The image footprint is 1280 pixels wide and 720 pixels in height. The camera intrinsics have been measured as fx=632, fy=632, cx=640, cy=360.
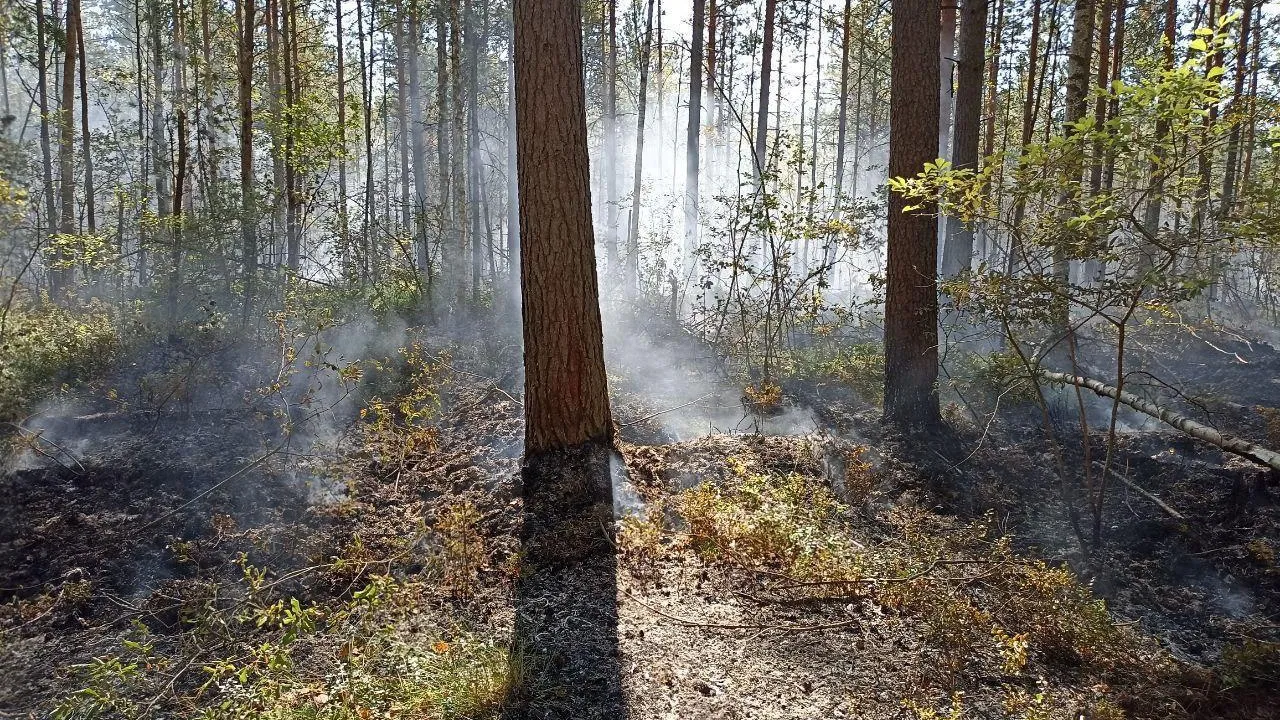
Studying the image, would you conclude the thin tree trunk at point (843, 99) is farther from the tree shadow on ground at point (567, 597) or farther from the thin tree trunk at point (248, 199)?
the tree shadow on ground at point (567, 597)

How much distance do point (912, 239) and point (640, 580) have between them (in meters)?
3.79

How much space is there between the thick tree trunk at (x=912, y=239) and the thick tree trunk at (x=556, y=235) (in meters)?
2.63

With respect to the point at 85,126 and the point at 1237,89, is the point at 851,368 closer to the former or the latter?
the point at 1237,89

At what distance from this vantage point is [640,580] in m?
3.38

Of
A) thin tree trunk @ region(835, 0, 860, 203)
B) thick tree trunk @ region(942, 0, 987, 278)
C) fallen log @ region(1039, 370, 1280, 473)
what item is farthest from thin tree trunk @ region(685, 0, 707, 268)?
fallen log @ region(1039, 370, 1280, 473)

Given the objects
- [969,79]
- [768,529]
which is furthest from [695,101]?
[768,529]

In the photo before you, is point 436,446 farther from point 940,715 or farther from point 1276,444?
point 1276,444

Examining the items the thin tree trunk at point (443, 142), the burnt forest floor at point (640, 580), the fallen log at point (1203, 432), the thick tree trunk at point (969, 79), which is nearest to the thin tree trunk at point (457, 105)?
the thin tree trunk at point (443, 142)

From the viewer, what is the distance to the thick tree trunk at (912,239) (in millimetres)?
5238

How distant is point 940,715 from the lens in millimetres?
2346

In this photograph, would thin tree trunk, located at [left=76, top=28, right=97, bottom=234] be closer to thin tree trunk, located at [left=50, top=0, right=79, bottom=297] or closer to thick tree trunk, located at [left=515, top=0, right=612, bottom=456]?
thin tree trunk, located at [left=50, top=0, right=79, bottom=297]

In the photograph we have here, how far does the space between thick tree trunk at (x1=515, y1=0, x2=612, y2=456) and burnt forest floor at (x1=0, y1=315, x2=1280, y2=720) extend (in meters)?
0.52

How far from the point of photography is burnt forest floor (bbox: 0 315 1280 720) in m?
2.48

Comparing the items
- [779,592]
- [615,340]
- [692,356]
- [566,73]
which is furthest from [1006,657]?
[615,340]
